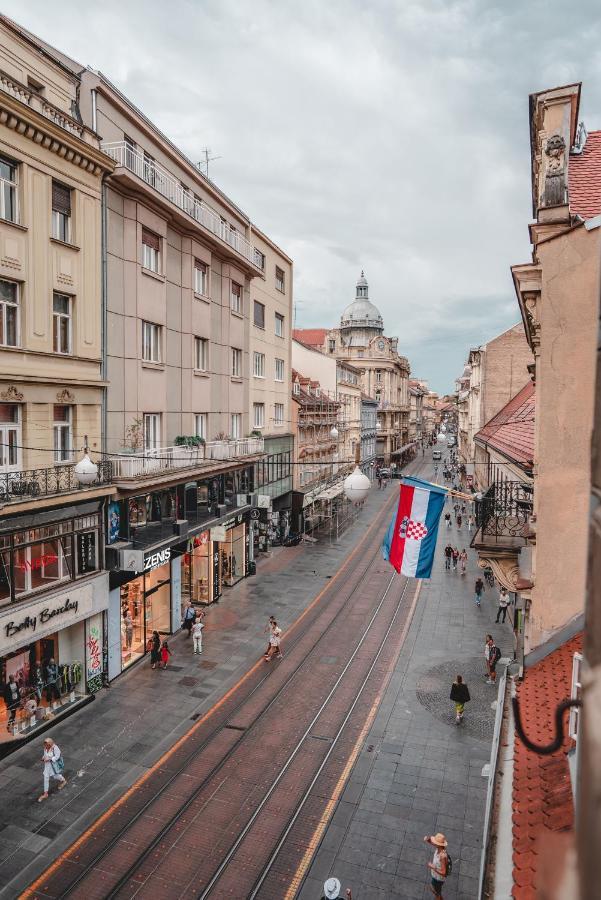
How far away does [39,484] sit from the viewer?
16094mm

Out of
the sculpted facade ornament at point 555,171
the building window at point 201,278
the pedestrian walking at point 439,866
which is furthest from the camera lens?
the building window at point 201,278

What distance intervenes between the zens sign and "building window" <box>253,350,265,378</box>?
13902 mm

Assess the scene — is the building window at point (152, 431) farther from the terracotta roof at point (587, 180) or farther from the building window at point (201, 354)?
the terracotta roof at point (587, 180)

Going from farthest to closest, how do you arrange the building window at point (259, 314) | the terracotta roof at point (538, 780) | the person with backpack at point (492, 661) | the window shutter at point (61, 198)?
1. the building window at point (259, 314)
2. the person with backpack at point (492, 661)
3. the window shutter at point (61, 198)
4. the terracotta roof at point (538, 780)

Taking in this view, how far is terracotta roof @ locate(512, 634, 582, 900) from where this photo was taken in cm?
536

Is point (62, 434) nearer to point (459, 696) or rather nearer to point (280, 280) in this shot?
point (459, 696)

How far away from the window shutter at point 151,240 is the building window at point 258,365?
1183 cm

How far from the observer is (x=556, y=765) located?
261 inches

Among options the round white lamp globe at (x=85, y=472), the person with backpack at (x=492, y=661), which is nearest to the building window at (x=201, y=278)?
the round white lamp globe at (x=85, y=472)

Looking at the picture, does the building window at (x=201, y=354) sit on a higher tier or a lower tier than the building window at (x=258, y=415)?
higher

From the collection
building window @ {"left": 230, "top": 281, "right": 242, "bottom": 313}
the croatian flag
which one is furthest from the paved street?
building window @ {"left": 230, "top": 281, "right": 242, "bottom": 313}

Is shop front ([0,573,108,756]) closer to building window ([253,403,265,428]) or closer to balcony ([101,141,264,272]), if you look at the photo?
balcony ([101,141,264,272])

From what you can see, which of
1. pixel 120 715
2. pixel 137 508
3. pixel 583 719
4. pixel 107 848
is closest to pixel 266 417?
pixel 137 508

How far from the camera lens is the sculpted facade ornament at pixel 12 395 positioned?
1536cm
